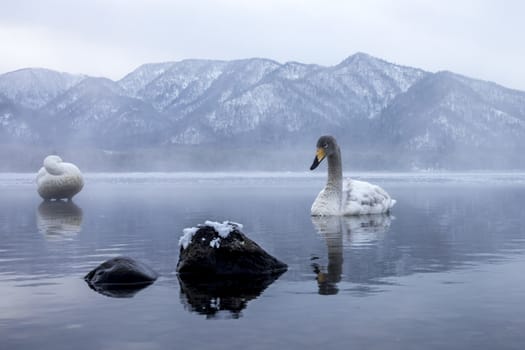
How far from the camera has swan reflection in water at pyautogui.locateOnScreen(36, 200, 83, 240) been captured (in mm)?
22036

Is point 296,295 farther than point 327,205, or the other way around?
point 327,205

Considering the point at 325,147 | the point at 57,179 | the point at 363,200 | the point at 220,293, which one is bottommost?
the point at 220,293

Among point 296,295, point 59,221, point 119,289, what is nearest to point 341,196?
point 59,221

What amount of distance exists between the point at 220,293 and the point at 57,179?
30.5m

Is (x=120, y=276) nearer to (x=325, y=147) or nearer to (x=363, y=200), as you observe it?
(x=363, y=200)

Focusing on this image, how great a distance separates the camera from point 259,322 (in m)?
9.81

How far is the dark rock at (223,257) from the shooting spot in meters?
14.0

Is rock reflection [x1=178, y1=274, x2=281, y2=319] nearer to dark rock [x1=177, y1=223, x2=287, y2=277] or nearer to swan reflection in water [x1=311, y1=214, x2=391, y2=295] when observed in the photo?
dark rock [x1=177, y1=223, x2=287, y2=277]

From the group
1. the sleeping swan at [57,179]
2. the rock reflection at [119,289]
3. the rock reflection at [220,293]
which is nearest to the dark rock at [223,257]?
the rock reflection at [220,293]

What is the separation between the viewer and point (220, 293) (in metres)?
12.2

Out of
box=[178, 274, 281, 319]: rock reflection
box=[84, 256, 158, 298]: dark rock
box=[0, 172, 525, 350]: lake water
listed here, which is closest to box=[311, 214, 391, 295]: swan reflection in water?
box=[0, 172, 525, 350]: lake water

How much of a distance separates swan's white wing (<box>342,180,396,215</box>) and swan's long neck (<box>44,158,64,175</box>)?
1764 cm

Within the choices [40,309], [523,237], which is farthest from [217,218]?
[40,309]

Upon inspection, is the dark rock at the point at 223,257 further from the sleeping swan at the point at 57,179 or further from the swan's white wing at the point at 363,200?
the sleeping swan at the point at 57,179
